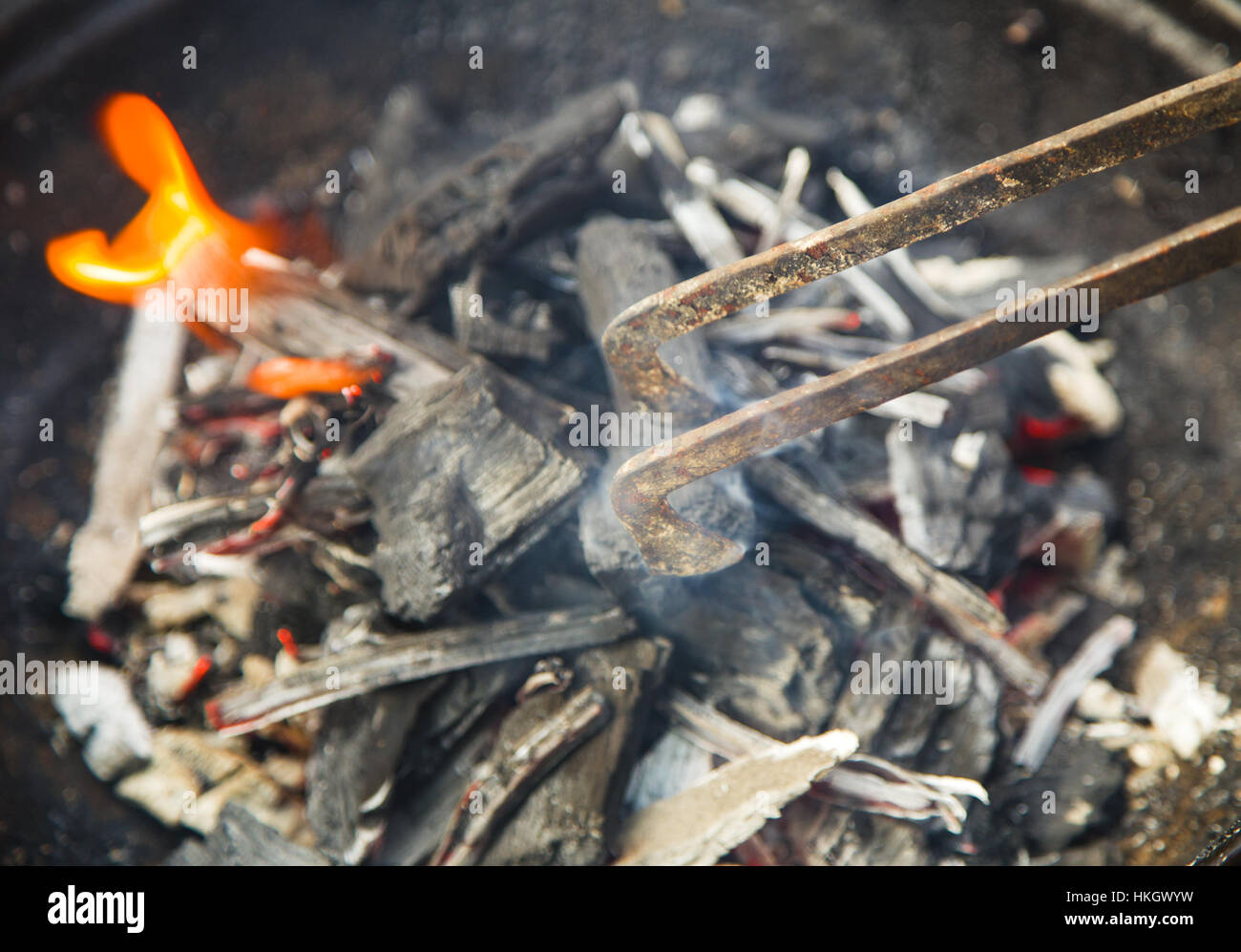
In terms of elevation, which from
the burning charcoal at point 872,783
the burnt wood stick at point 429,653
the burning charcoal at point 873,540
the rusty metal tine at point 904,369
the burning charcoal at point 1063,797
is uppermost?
the rusty metal tine at point 904,369

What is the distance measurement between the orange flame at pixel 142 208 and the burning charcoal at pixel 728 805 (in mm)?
2519

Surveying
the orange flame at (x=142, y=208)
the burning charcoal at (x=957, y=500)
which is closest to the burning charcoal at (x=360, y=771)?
the burning charcoal at (x=957, y=500)

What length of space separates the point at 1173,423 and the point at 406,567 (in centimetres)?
293

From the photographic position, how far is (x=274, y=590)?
2557mm

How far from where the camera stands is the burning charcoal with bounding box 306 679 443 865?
224 centimetres

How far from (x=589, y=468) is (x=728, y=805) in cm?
103

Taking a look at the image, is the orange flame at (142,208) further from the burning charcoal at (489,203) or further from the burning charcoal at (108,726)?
the burning charcoal at (108,726)

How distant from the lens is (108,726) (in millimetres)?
2793

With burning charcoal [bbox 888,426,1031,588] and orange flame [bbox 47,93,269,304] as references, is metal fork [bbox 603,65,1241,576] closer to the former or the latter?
burning charcoal [bbox 888,426,1031,588]

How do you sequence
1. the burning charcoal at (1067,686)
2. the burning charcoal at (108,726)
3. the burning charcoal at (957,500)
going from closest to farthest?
the burning charcoal at (957,500)
the burning charcoal at (1067,686)
the burning charcoal at (108,726)

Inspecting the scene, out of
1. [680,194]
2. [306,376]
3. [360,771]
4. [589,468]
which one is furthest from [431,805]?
[680,194]

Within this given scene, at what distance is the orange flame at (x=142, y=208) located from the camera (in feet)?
9.84
